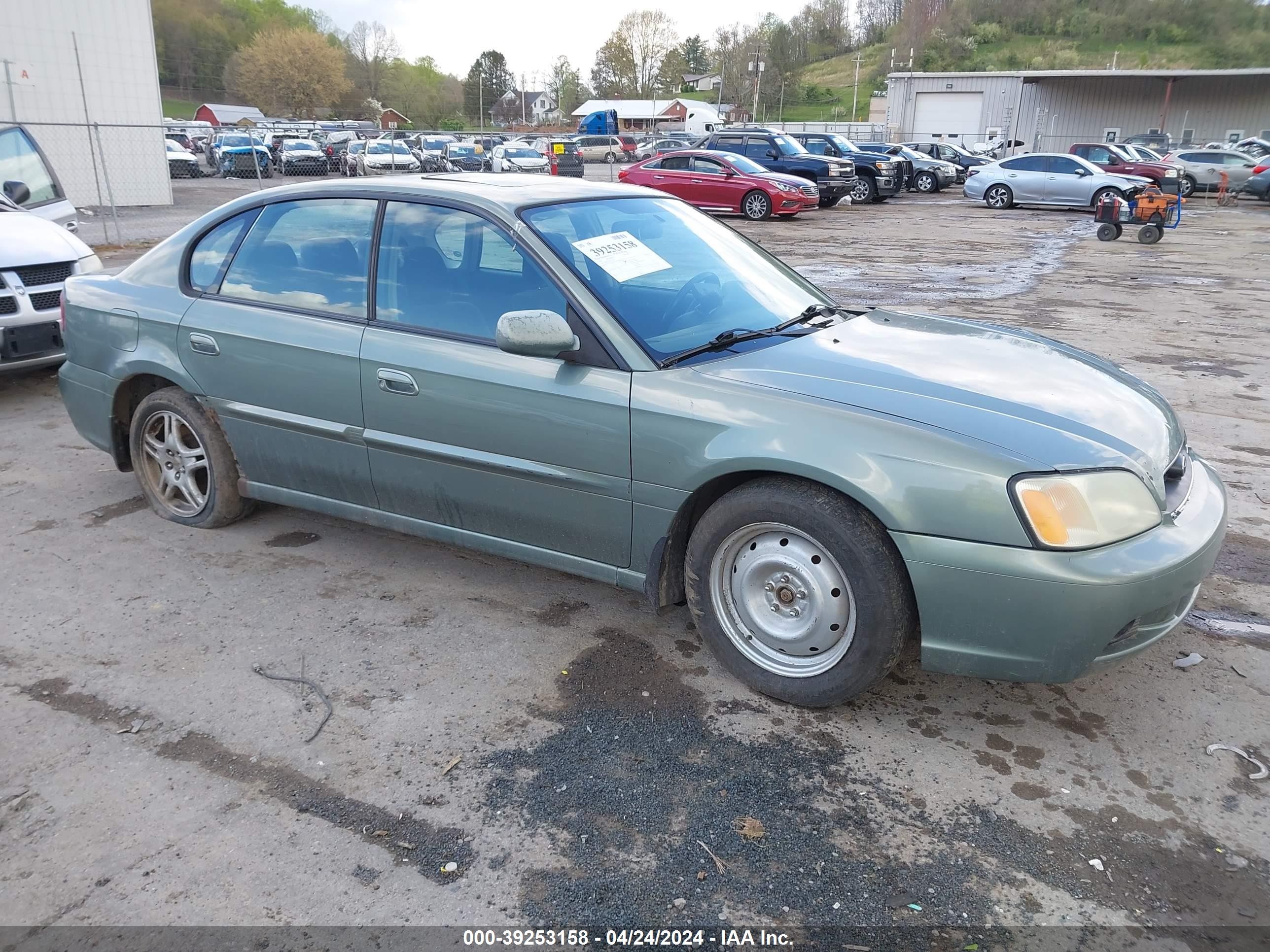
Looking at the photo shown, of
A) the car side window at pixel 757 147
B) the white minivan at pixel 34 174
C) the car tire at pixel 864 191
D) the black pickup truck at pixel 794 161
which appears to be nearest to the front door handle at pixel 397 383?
the white minivan at pixel 34 174

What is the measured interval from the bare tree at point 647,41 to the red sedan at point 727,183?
106327 mm

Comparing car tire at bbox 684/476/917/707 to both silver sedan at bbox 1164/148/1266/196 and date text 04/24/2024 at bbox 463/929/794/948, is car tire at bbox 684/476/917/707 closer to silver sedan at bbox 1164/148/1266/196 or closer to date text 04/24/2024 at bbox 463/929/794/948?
date text 04/24/2024 at bbox 463/929/794/948

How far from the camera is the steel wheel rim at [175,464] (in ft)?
14.5

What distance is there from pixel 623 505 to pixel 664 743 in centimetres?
81

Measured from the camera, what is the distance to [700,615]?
3.25 m

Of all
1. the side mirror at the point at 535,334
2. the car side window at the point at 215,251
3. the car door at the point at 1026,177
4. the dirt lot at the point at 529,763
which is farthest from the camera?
the car door at the point at 1026,177

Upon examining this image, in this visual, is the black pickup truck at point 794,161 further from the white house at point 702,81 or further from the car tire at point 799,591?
the white house at point 702,81

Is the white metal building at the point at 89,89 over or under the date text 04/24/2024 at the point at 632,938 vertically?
over

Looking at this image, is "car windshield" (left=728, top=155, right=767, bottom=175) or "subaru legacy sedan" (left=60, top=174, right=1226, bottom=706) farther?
"car windshield" (left=728, top=155, right=767, bottom=175)

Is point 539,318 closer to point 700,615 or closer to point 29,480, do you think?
point 700,615

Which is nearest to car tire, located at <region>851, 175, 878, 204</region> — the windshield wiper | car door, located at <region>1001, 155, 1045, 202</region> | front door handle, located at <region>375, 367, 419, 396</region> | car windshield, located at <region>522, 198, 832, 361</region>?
car door, located at <region>1001, 155, 1045, 202</region>

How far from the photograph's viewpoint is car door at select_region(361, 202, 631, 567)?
3258 mm

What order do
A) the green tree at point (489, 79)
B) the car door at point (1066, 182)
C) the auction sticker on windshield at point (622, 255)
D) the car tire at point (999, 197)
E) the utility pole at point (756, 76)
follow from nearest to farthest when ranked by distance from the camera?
the auction sticker on windshield at point (622, 255) < the car door at point (1066, 182) < the car tire at point (999, 197) < the utility pole at point (756, 76) < the green tree at point (489, 79)

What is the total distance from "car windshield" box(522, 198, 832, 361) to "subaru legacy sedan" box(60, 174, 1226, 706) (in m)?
0.02
